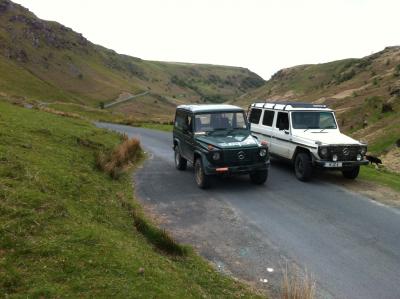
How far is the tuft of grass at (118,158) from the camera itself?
41.1 feet

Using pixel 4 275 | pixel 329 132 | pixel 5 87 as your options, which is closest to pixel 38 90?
pixel 5 87

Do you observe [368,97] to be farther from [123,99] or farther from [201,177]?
[123,99]

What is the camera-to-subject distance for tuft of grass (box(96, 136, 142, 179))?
493 inches

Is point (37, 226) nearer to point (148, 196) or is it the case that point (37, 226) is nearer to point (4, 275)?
point (4, 275)

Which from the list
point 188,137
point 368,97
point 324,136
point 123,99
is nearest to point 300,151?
point 324,136

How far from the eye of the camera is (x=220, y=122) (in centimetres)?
1284

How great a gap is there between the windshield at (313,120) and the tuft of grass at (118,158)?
20.0 ft

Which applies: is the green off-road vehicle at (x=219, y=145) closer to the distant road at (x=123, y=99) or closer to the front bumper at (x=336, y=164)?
the front bumper at (x=336, y=164)

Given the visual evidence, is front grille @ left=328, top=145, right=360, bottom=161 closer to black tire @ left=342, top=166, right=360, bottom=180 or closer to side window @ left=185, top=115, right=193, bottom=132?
black tire @ left=342, top=166, right=360, bottom=180

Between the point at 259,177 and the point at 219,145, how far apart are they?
5.88 feet

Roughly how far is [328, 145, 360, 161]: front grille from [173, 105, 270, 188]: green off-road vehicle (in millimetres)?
2003

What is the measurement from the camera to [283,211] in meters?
9.68

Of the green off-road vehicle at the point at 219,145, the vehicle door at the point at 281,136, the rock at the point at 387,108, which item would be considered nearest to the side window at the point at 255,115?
the vehicle door at the point at 281,136

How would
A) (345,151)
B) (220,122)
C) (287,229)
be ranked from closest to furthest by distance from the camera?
(287,229) < (345,151) < (220,122)
